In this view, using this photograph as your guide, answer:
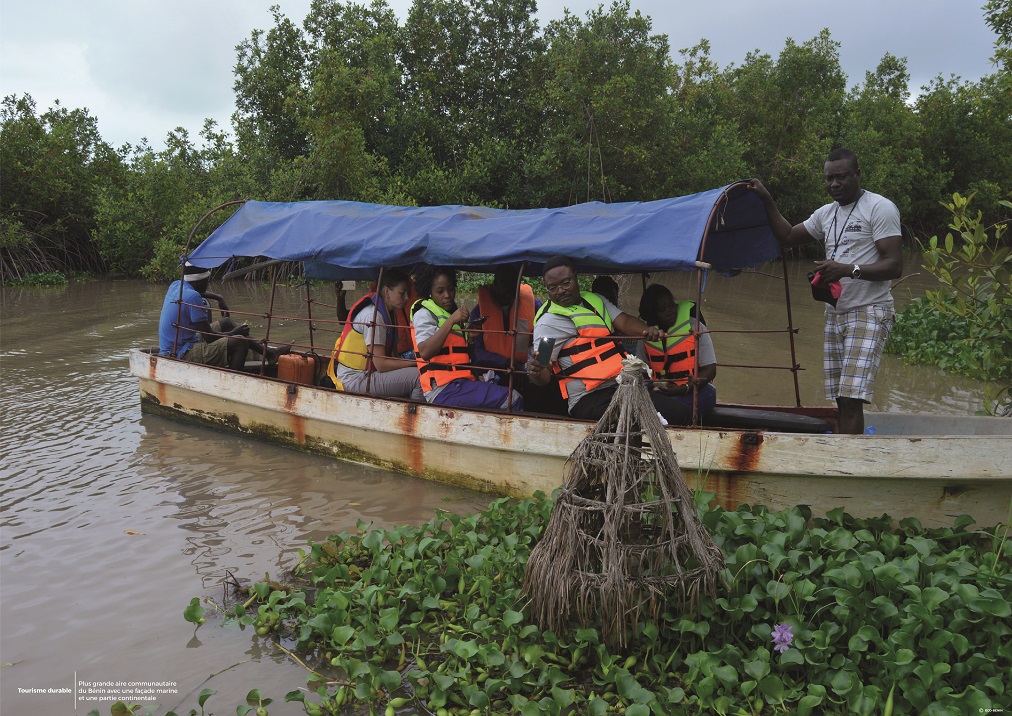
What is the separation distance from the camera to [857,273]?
4551mm

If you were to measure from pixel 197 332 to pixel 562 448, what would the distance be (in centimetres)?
425

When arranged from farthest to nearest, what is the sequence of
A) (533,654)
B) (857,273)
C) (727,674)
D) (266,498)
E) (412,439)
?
(412,439), (266,498), (857,273), (533,654), (727,674)

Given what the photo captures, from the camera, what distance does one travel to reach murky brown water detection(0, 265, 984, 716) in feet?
12.4

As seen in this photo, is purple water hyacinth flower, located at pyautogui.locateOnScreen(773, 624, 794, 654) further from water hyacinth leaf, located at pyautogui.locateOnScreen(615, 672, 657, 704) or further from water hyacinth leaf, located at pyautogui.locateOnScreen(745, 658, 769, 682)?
water hyacinth leaf, located at pyautogui.locateOnScreen(615, 672, 657, 704)

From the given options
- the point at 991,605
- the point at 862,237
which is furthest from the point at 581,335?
the point at 991,605

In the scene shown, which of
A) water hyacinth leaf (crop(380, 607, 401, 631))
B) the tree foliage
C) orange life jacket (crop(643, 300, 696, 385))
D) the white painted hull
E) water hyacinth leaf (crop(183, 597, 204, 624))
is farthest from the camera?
the tree foliage

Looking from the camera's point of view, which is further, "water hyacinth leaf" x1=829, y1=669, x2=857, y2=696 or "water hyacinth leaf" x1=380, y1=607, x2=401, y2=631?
"water hyacinth leaf" x1=380, y1=607, x2=401, y2=631

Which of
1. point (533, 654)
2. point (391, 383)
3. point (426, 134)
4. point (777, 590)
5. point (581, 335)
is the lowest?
point (533, 654)

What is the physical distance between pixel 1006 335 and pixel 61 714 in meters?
5.34

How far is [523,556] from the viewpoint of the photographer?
4.17 metres

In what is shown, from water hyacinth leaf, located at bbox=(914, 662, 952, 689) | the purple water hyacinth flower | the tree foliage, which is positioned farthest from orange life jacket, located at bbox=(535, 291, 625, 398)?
the tree foliage

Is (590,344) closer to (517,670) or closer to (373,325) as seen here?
(373,325)

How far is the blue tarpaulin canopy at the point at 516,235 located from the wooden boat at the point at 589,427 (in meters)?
0.02

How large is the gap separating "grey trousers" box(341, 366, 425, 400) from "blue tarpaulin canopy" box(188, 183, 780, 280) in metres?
0.91
